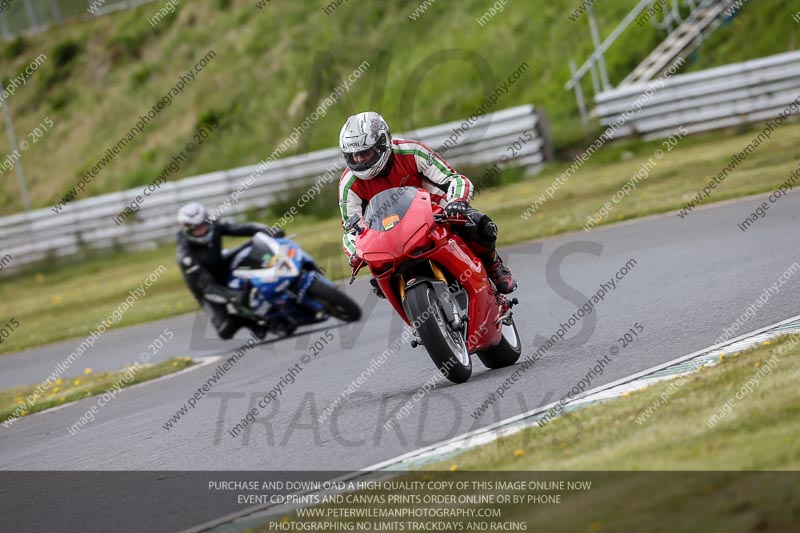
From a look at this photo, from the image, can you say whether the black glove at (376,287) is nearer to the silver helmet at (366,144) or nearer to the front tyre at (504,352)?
the silver helmet at (366,144)

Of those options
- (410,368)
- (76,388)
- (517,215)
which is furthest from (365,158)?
(517,215)

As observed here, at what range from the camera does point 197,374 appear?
12.1 m

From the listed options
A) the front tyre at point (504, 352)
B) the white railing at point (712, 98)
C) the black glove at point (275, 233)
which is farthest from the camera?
the white railing at point (712, 98)

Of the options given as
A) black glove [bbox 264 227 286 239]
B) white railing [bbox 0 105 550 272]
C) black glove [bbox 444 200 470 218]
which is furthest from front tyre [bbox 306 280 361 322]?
white railing [bbox 0 105 550 272]

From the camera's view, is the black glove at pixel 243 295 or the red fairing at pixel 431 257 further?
the black glove at pixel 243 295

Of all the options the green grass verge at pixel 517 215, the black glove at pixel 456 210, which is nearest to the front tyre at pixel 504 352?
the black glove at pixel 456 210

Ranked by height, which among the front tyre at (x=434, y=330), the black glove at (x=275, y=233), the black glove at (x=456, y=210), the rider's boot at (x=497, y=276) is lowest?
the black glove at (x=275, y=233)

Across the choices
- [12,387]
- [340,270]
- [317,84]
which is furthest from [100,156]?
[12,387]

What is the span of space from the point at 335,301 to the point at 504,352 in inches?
182

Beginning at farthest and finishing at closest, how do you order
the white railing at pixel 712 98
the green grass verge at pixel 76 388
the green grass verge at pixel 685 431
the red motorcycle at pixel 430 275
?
the white railing at pixel 712 98 < the green grass verge at pixel 76 388 < the red motorcycle at pixel 430 275 < the green grass verge at pixel 685 431

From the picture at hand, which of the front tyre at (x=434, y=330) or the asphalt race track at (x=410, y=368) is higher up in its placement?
the front tyre at (x=434, y=330)

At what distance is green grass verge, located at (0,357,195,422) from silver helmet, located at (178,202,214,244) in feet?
4.71

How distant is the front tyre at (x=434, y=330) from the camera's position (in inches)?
300

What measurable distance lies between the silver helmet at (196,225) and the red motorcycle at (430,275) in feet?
18.0
